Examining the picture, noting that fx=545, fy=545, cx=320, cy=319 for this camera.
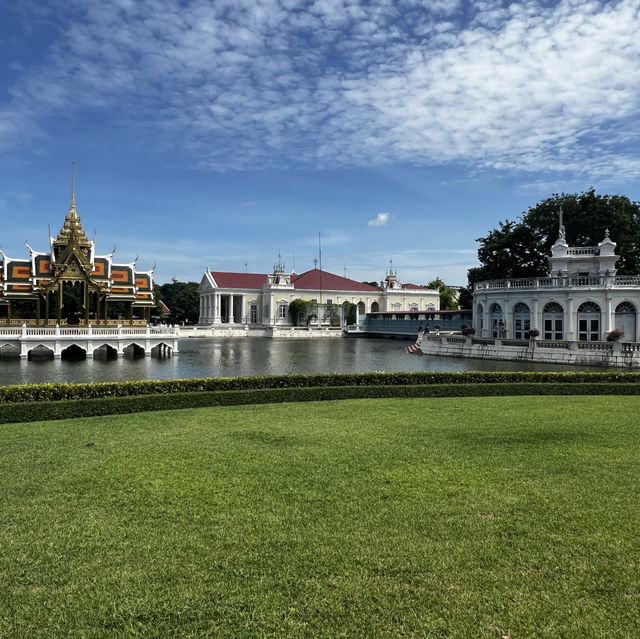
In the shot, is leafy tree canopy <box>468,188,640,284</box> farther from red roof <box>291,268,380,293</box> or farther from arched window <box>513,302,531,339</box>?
red roof <box>291,268,380,293</box>

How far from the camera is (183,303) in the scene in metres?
104

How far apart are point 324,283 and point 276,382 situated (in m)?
81.7

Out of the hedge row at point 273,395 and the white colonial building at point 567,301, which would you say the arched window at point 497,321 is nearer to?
the white colonial building at point 567,301

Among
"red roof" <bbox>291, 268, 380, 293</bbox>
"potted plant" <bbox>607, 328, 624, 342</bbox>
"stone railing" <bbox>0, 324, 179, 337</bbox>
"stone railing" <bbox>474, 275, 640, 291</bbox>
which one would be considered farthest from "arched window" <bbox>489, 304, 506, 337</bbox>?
"red roof" <bbox>291, 268, 380, 293</bbox>

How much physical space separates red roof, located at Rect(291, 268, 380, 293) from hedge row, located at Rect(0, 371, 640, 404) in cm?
7722

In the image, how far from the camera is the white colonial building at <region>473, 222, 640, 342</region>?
37.1 meters

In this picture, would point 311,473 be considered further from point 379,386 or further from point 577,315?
point 577,315

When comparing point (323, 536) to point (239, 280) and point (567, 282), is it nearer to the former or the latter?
point (567, 282)

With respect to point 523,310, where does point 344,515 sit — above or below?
below

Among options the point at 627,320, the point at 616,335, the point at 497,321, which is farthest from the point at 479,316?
the point at 616,335

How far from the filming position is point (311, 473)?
26.1ft

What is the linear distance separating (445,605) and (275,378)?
42.2 feet

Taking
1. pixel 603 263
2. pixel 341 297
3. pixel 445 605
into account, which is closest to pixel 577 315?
A: pixel 603 263

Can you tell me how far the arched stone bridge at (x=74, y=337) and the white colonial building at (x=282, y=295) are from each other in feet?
160
